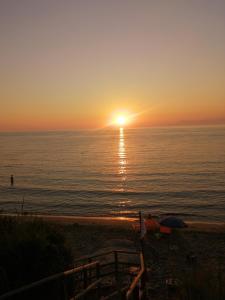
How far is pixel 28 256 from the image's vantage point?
21.2 feet

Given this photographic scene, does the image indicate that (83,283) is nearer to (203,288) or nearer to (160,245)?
(203,288)

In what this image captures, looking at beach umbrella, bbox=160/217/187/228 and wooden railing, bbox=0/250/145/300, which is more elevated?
wooden railing, bbox=0/250/145/300

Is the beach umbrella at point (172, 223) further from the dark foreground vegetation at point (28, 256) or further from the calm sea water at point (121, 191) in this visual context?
the dark foreground vegetation at point (28, 256)

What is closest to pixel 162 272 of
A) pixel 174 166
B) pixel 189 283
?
pixel 189 283

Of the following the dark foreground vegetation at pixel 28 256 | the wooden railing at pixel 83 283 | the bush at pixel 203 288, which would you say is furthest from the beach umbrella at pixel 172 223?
the dark foreground vegetation at pixel 28 256

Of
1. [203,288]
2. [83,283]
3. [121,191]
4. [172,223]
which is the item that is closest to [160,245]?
[172,223]

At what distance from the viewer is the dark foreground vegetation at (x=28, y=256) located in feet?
20.1

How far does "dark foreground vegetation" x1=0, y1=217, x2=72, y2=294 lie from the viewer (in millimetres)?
6125

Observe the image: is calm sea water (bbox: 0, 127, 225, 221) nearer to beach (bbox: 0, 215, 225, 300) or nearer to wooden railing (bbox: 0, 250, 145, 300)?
beach (bbox: 0, 215, 225, 300)

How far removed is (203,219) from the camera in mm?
24016

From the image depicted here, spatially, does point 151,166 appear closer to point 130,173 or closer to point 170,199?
point 130,173

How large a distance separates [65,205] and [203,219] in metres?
12.5

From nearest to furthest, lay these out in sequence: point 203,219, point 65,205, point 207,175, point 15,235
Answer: point 15,235 < point 203,219 < point 65,205 < point 207,175

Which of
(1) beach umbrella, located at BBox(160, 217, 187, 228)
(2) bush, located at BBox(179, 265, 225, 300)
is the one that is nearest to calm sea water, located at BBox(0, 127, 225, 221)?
(1) beach umbrella, located at BBox(160, 217, 187, 228)
